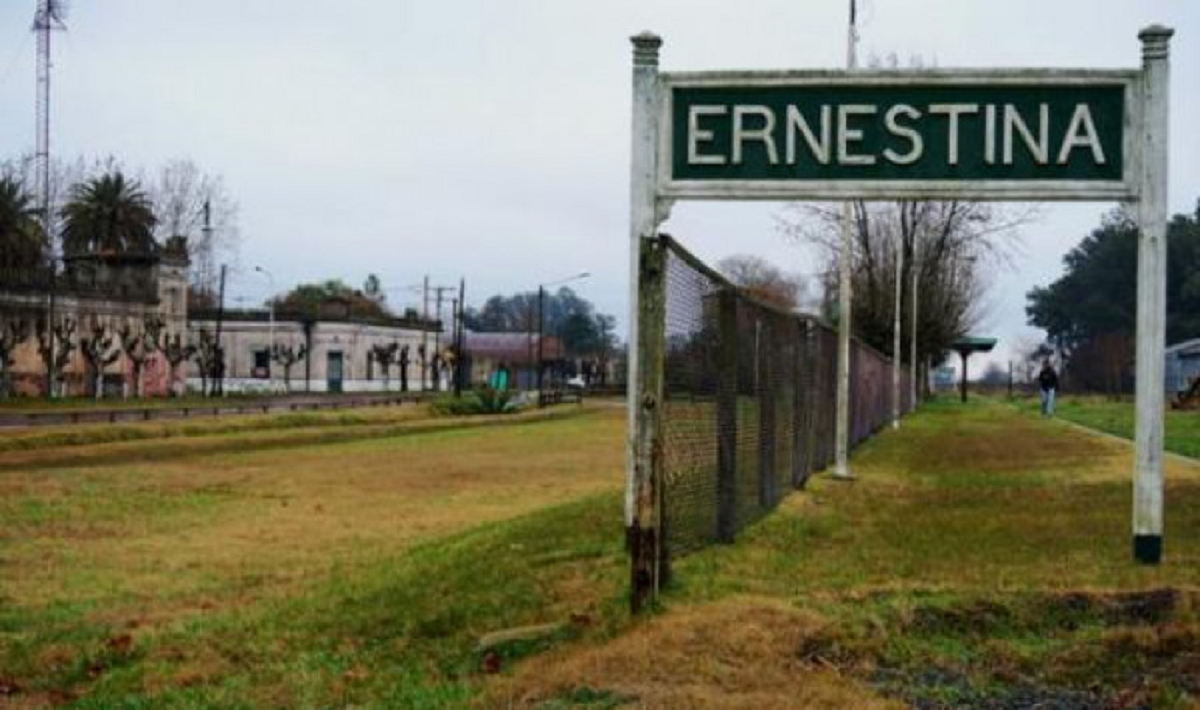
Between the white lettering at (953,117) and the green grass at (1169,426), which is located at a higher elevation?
the white lettering at (953,117)

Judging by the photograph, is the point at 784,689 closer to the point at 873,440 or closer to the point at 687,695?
the point at 687,695

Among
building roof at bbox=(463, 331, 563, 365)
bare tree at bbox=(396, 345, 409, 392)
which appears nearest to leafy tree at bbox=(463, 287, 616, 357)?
building roof at bbox=(463, 331, 563, 365)

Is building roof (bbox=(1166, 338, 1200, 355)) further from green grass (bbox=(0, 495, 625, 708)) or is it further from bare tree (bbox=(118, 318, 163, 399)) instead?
green grass (bbox=(0, 495, 625, 708))

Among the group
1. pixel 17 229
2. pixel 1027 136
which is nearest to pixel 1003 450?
pixel 1027 136

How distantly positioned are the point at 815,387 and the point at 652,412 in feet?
36.2

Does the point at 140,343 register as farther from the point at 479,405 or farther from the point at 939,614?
the point at 939,614

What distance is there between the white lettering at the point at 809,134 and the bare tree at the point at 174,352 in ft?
222

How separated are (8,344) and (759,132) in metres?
58.6

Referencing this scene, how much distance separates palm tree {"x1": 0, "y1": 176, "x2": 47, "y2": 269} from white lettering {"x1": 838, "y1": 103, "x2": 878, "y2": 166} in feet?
219

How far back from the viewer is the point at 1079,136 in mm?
9156

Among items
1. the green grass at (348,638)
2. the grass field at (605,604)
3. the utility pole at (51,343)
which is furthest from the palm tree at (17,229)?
the green grass at (348,638)

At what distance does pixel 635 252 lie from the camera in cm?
1005

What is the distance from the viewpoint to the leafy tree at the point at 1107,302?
8038cm

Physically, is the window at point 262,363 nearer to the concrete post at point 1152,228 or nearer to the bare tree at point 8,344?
the bare tree at point 8,344
